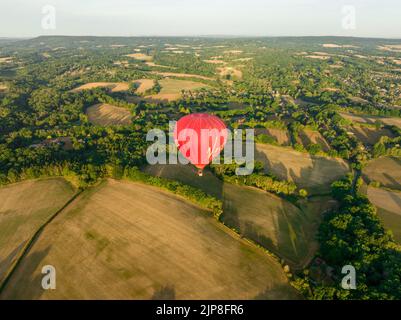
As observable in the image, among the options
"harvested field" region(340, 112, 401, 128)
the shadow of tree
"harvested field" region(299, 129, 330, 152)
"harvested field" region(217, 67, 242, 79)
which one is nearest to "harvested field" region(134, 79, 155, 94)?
"harvested field" region(217, 67, 242, 79)

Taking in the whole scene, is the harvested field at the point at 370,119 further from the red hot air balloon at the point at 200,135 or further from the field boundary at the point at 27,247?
the field boundary at the point at 27,247

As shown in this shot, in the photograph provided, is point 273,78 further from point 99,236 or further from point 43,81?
point 99,236

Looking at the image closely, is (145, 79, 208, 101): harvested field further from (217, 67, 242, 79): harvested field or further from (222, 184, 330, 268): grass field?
(222, 184, 330, 268): grass field

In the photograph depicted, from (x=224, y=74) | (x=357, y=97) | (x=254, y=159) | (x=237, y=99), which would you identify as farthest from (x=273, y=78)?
(x=254, y=159)

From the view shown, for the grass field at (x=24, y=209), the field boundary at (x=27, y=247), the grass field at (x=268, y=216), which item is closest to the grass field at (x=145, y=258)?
the field boundary at (x=27, y=247)
